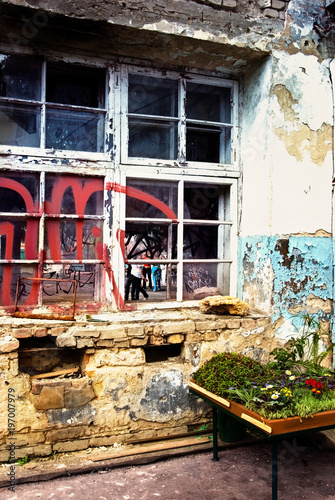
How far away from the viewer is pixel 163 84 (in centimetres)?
359

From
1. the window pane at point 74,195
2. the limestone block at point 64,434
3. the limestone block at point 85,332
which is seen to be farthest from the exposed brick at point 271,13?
the limestone block at point 64,434

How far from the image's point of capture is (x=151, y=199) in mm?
3516

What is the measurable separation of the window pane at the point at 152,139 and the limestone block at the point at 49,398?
1962mm

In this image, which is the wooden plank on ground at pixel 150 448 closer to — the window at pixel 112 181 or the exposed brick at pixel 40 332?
the exposed brick at pixel 40 332

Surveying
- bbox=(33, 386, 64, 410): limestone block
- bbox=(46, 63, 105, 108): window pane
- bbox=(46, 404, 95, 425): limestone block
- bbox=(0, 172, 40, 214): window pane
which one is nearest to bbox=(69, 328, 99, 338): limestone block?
bbox=(33, 386, 64, 410): limestone block

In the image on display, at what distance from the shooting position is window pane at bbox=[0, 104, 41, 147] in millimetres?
3182

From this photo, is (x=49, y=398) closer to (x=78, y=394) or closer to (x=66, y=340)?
(x=78, y=394)

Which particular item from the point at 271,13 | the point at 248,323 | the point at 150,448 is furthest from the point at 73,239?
the point at 271,13

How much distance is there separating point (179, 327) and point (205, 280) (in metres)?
0.65

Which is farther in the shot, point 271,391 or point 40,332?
point 40,332

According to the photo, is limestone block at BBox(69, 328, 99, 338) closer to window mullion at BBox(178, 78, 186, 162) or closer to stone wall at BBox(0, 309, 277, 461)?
stone wall at BBox(0, 309, 277, 461)

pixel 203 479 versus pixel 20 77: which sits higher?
pixel 20 77

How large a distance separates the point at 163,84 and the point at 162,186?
2.98 feet

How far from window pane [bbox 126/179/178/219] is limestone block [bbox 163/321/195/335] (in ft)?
3.10
